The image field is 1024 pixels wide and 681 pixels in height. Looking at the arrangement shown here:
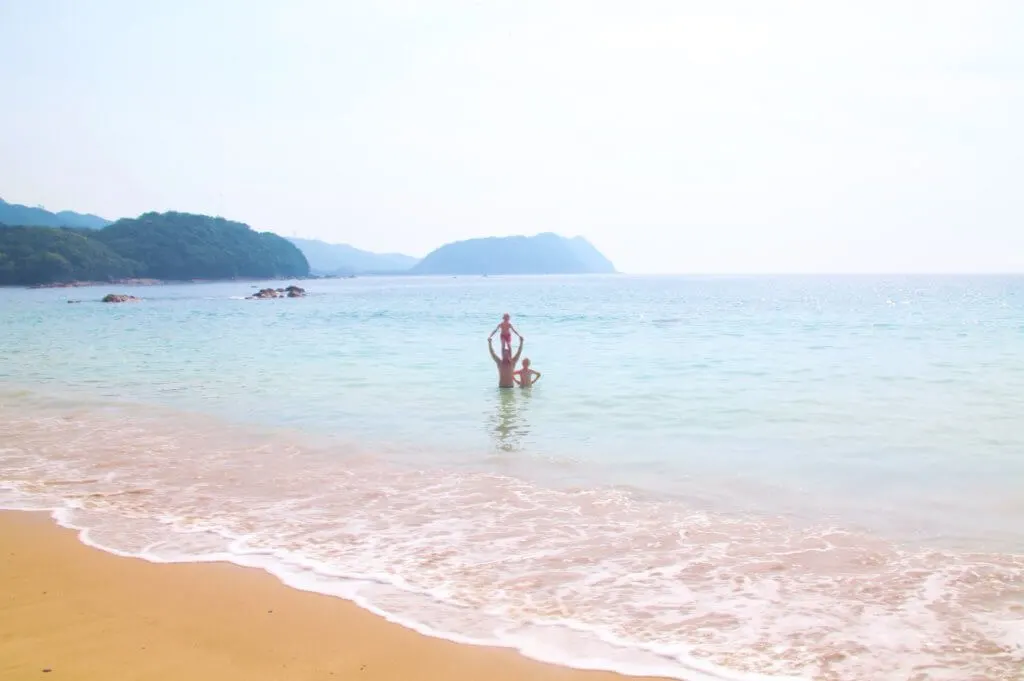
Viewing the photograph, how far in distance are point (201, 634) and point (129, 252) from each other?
7212 inches

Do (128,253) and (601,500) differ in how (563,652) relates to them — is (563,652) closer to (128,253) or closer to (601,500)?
(601,500)

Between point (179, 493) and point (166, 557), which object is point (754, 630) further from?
point (179, 493)

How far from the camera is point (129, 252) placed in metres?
167

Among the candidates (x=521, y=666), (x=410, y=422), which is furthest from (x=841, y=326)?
(x=521, y=666)

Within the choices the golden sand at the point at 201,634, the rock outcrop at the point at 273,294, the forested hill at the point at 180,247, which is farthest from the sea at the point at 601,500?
the forested hill at the point at 180,247

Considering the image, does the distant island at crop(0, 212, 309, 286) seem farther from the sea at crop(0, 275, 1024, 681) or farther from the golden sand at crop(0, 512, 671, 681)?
the golden sand at crop(0, 512, 671, 681)

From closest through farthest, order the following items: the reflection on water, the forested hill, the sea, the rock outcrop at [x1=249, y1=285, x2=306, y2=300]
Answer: the sea → the reflection on water → the rock outcrop at [x1=249, y1=285, x2=306, y2=300] → the forested hill

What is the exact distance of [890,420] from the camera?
47.4ft

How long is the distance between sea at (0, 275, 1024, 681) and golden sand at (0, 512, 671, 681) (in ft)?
1.02

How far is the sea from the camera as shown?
5.51 metres

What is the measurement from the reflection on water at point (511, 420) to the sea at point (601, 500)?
9 cm

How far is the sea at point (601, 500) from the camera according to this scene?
18.1 feet

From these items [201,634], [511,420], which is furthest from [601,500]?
[511,420]

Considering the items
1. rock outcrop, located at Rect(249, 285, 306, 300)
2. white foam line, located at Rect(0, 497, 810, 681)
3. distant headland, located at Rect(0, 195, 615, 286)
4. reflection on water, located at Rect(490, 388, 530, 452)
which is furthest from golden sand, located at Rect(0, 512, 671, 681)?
distant headland, located at Rect(0, 195, 615, 286)
